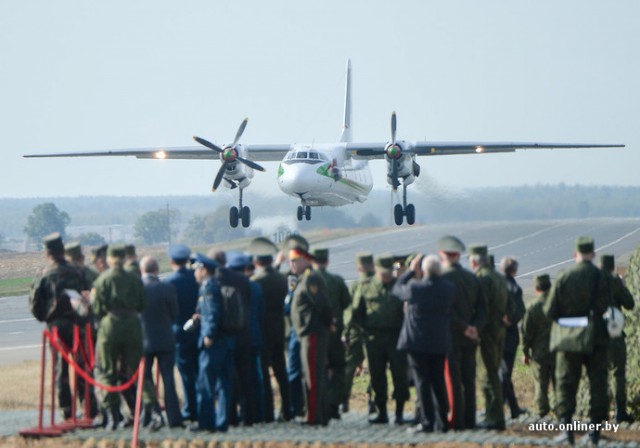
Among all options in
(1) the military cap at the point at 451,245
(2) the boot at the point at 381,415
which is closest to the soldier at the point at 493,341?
(1) the military cap at the point at 451,245

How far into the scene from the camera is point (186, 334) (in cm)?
1427

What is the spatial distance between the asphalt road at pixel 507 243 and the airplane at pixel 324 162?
11.1 feet

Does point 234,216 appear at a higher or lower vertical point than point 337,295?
higher

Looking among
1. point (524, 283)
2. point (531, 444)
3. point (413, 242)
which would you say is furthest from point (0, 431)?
point (413, 242)

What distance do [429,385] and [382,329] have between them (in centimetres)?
121

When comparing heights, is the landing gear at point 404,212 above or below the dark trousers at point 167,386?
above

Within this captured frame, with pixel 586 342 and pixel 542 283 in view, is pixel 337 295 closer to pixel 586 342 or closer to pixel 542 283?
pixel 586 342

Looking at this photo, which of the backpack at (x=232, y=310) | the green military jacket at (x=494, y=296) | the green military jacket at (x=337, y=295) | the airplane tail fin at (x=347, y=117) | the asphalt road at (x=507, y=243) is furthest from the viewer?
the airplane tail fin at (x=347, y=117)

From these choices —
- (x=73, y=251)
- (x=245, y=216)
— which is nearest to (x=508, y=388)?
(x=73, y=251)

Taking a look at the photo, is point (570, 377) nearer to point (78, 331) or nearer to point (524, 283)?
A: point (78, 331)

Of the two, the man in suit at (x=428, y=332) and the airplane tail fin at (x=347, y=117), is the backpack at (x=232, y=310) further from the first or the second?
the airplane tail fin at (x=347, y=117)

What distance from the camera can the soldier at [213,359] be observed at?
43.7 ft

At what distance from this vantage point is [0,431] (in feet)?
45.9

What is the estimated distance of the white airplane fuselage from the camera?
4588cm
